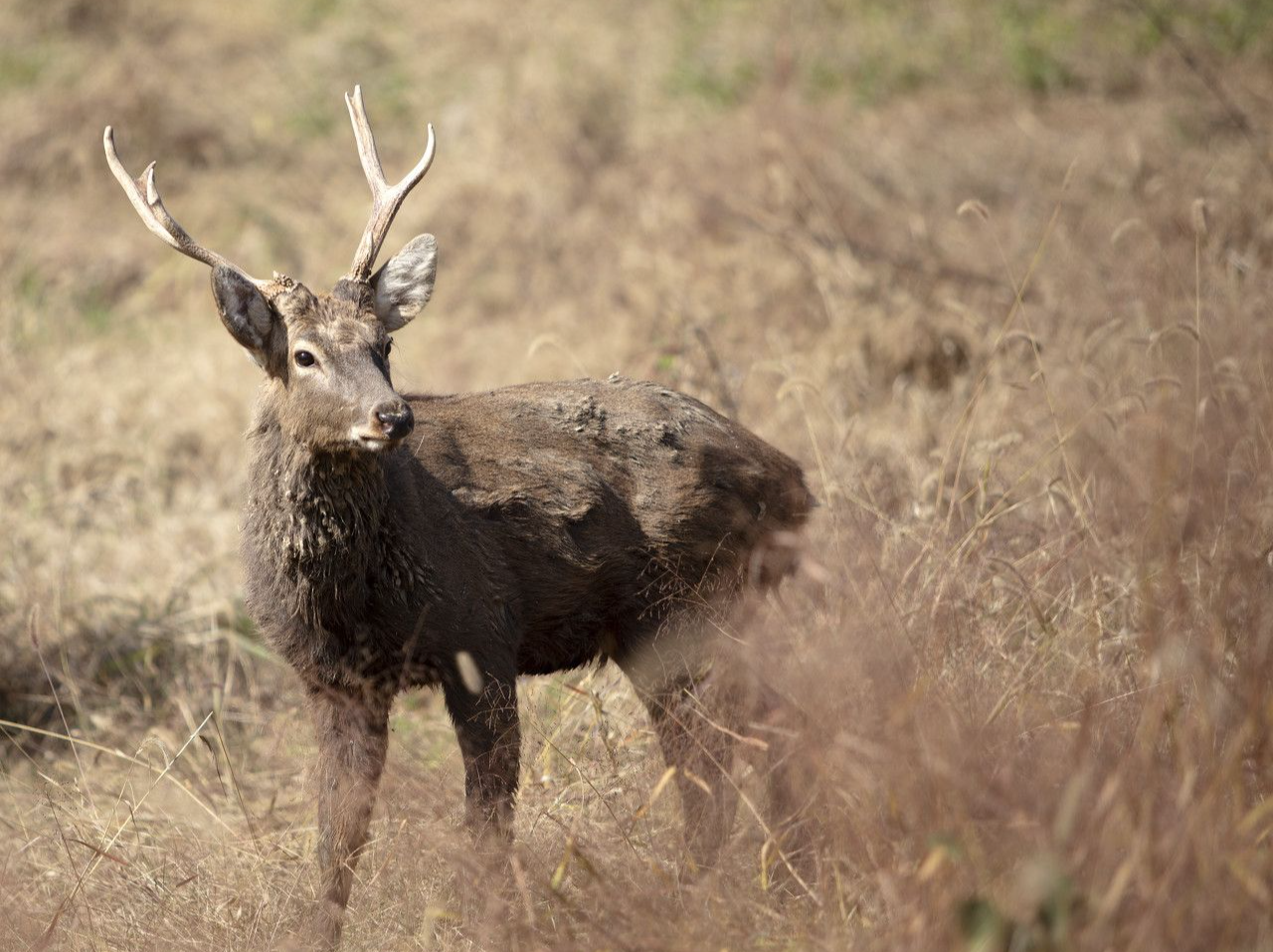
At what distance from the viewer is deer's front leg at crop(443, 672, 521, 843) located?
492 cm

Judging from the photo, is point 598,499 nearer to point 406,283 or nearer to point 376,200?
point 406,283

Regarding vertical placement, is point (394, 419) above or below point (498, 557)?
above

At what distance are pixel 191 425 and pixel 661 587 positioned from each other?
6678 mm

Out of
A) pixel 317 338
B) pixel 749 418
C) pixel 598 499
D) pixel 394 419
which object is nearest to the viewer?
pixel 394 419

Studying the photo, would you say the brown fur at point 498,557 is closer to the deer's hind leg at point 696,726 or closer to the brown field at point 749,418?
the deer's hind leg at point 696,726

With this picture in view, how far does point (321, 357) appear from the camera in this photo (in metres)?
5.15

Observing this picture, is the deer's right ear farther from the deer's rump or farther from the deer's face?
the deer's rump

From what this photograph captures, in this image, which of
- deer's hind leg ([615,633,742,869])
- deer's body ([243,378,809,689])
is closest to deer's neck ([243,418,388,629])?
deer's body ([243,378,809,689])

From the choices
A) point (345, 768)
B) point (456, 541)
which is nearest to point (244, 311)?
point (456, 541)

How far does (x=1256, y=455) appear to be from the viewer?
192 inches

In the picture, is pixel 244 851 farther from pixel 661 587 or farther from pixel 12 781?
pixel 661 587

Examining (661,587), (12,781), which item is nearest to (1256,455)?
(661,587)

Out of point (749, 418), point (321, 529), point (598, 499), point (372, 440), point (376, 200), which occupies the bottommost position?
point (749, 418)

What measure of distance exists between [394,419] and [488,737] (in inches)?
47.9
